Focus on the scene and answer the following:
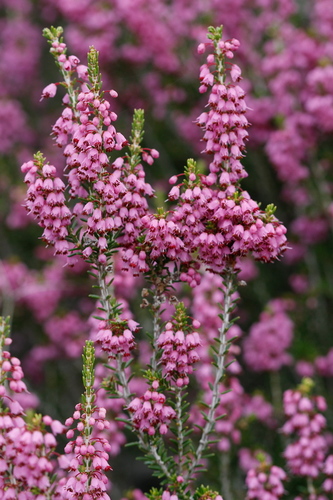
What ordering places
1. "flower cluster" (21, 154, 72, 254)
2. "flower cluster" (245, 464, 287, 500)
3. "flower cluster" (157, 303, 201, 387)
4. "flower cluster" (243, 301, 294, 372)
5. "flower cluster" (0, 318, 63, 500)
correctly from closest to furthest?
"flower cluster" (0, 318, 63, 500), "flower cluster" (21, 154, 72, 254), "flower cluster" (157, 303, 201, 387), "flower cluster" (245, 464, 287, 500), "flower cluster" (243, 301, 294, 372)

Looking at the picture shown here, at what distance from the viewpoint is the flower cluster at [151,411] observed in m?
3.08

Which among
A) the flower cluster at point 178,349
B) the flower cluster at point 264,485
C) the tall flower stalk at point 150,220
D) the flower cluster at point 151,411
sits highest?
the tall flower stalk at point 150,220

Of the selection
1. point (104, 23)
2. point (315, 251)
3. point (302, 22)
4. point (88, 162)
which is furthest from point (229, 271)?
point (302, 22)

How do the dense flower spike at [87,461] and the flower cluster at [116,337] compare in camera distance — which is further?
the flower cluster at [116,337]

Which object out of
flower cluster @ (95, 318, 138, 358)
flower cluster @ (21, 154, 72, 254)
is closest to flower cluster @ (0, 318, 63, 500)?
flower cluster @ (95, 318, 138, 358)

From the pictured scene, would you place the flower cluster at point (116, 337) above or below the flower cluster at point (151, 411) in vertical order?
above

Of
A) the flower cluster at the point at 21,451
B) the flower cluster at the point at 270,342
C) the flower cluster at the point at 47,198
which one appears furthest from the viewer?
the flower cluster at the point at 270,342

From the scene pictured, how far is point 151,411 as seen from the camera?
10.1 feet

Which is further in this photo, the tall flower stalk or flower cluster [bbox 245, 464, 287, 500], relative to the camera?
flower cluster [bbox 245, 464, 287, 500]

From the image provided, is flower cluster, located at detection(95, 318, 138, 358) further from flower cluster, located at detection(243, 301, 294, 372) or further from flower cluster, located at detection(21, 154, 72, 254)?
flower cluster, located at detection(243, 301, 294, 372)

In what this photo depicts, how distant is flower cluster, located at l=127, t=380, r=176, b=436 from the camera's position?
3.08 meters

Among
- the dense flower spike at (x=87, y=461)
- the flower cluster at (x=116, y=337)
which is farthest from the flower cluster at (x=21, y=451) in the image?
the flower cluster at (x=116, y=337)

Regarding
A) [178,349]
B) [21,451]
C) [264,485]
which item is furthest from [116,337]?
[264,485]

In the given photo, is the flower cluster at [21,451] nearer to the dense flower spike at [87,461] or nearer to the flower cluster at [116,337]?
the dense flower spike at [87,461]
